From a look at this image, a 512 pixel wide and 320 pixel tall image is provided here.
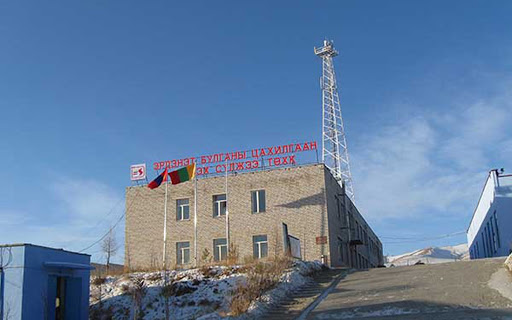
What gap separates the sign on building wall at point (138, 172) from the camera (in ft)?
132

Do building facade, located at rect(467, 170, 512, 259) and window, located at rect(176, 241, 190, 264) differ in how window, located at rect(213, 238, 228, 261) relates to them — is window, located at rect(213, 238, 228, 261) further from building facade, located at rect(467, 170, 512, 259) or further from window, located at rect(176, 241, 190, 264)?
building facade, located at rect(467, 170, 512, 259)

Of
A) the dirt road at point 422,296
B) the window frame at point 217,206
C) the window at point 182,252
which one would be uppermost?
the window frame at point 217,206

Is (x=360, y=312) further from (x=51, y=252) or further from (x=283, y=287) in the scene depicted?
(x=51, y=252)

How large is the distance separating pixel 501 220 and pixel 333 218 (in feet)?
41.9

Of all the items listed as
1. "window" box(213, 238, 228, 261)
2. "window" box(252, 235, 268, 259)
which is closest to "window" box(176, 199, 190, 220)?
"window" box(213, 238, 228, 261)

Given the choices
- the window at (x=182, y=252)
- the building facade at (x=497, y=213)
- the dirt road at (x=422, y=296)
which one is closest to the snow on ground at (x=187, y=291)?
the dirt road at (x=422, y=296)

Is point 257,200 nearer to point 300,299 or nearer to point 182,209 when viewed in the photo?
point 182,209

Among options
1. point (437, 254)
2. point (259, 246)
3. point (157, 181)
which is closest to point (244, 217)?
point (259, 246)

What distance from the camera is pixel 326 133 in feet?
160

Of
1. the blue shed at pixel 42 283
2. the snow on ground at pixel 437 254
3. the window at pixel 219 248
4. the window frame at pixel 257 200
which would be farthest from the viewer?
the snow on ground at pixel 437 254

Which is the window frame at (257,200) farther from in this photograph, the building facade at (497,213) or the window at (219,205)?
the building facade at (497,213)

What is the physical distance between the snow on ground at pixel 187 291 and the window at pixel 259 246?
860cm

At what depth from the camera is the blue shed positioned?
18281mm

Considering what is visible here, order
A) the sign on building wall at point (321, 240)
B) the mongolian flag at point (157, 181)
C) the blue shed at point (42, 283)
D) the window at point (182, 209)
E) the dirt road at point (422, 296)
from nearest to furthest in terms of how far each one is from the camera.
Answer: the dirt road at point (422, 296), the blue shed at point (42, 283), the sign on building wall at point (321, 240), the mongolian flag at point (157, 181), the window at point (182, 209)
